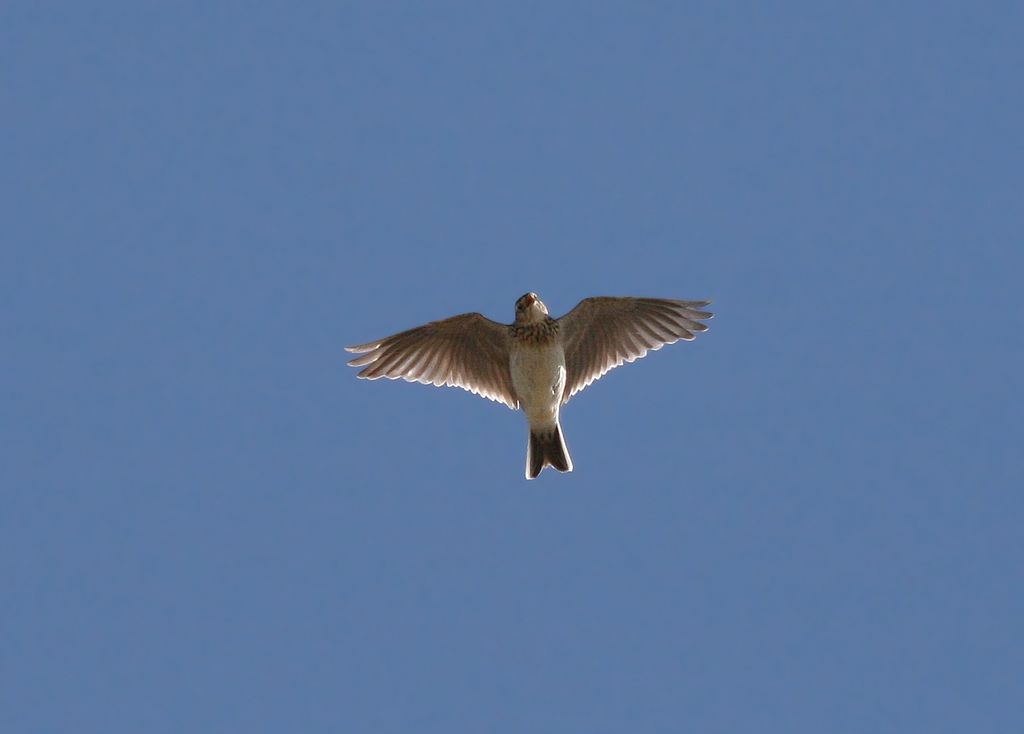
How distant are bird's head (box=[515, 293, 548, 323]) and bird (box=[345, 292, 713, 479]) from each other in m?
0.01

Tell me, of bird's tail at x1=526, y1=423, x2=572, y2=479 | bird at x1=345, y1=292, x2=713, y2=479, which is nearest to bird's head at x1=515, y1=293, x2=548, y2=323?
bird at x1=345, y1=292, x2=713, y2=479

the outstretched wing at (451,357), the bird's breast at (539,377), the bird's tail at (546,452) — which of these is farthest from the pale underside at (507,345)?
the bird's tail at (546,452)

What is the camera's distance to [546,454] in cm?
1488

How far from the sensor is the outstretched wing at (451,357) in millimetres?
15141

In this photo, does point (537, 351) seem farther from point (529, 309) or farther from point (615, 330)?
point (615, 330)

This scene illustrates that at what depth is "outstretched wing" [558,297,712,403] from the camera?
592 inches

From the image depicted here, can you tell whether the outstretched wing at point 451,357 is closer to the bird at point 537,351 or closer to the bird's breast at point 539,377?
the bird at point 537,351

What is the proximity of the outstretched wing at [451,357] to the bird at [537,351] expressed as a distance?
0.03 ft

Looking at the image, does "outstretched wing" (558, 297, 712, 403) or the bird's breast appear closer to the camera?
the bird's breast

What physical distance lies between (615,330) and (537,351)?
1044 millimetres

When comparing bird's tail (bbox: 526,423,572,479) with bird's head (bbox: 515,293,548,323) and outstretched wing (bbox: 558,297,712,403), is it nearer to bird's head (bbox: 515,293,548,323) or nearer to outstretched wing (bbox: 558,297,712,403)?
outstretched wing (bbox: 558,297,712,403)

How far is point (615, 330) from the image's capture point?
→ 1528 centimetres

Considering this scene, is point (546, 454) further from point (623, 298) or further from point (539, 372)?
point (623, 298)

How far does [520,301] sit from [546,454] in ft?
5.31
